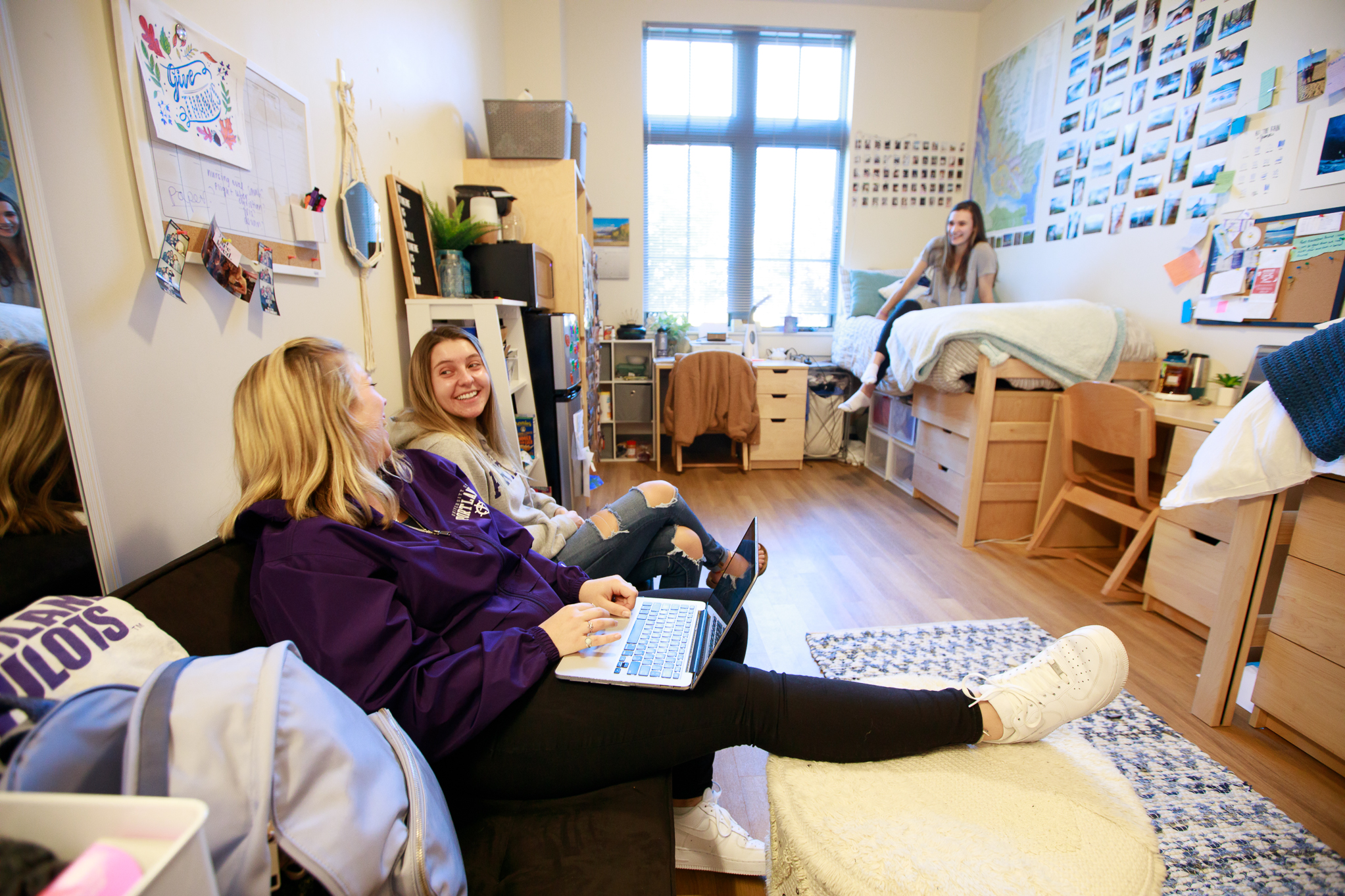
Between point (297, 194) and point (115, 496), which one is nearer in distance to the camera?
point (115, 496)

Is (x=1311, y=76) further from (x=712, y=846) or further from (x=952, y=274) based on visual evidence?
(x=712, y=846)

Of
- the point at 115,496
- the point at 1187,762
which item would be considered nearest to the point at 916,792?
the point at 1187,762

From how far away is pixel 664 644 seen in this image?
3.21 ft

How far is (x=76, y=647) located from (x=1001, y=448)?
2.89 metres

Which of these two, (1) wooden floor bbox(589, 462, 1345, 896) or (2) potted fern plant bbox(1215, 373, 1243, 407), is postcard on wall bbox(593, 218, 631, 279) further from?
(2) potted fern plant bbox(1215, 373, 1243, 407)

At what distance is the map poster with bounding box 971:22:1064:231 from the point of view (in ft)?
11.3

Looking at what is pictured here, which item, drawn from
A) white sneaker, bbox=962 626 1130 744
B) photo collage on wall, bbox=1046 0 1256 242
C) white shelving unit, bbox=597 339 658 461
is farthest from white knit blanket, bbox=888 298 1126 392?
white shelving unit, bbox=597 339 658 461

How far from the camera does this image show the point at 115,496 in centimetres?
84

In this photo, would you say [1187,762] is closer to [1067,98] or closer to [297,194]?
[297,194]

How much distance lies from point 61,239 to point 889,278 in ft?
13.8

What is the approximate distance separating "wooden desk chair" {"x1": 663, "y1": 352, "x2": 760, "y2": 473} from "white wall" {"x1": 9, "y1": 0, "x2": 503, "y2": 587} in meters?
2.23

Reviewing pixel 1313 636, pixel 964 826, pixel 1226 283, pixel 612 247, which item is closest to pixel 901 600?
pixel 1313 636

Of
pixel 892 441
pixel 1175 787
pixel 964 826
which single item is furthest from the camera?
pixel 892 441

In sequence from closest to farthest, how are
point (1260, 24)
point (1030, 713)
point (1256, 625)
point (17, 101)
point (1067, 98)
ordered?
point (17, 101)
point (1030, 713)
point (1256, 625)
point (1260, 24)
point (1067, 98)
